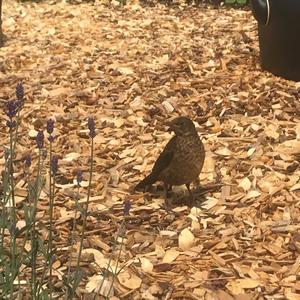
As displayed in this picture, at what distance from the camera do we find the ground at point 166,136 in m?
3.26

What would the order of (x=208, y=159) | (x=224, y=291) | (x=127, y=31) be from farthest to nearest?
(x=127, y=31)
(x=208, y=159)
(x=224, y=291)

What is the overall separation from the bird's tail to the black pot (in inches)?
87.6

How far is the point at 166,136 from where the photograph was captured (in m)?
4.77

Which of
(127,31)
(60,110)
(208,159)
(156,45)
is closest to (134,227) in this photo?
(208,159)

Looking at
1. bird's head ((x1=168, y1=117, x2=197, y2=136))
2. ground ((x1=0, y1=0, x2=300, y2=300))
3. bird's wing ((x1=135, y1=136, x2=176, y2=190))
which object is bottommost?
ground ((x1=0, y1=0, x2=300, y2=300))

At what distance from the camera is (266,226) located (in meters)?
3.58

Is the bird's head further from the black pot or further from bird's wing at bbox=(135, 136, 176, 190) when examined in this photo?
the black pot

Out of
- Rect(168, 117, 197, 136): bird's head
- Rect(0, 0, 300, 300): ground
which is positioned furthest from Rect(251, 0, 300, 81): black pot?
Rect(168, 117, 197, 136): bird's head

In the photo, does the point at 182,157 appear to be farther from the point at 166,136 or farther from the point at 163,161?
the point at 166,136

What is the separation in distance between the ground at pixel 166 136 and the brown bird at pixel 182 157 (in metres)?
0.17

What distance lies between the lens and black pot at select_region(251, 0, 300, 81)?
561 centimetres

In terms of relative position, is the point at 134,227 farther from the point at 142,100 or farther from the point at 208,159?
the point at 142,100

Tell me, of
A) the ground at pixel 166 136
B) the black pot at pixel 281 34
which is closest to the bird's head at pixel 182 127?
the ground at pixel 166 136

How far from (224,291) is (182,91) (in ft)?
8.81
